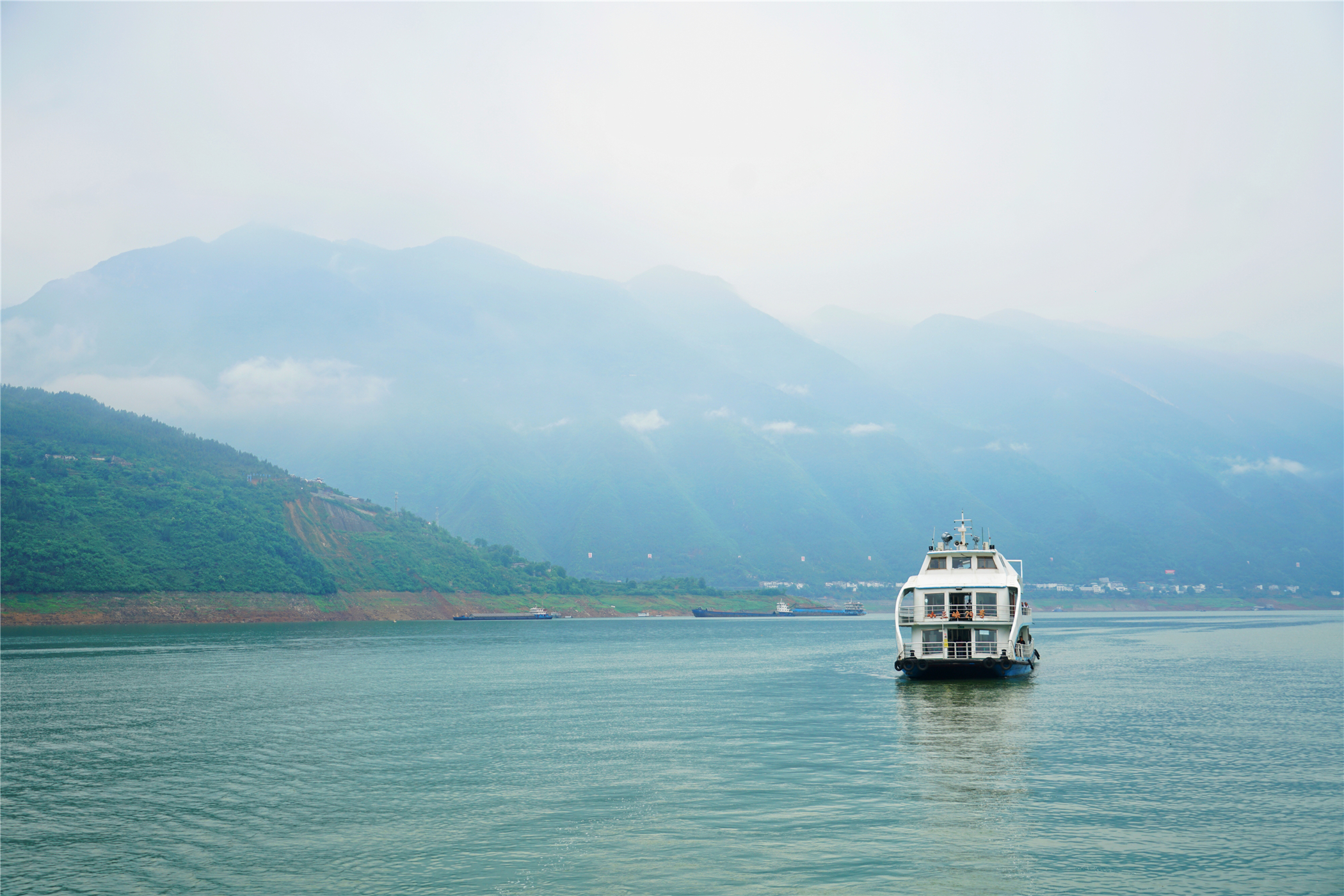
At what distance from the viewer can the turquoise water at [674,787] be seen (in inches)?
1068

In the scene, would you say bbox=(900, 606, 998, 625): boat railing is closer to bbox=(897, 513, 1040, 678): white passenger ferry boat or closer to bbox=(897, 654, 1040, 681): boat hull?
bbox=(897, 513, 1040, 678): white passenger ferry boat

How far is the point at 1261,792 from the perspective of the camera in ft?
121

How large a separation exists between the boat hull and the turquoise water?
132 centimetres

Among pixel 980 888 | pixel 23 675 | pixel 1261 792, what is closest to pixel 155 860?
pixel 980 888

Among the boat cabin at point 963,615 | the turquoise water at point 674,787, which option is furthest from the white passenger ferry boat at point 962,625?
the turquoise water at point 674,787

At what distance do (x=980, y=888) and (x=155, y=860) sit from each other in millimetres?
24226

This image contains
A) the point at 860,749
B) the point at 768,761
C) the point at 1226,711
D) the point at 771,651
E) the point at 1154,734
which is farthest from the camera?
the point at 771,651

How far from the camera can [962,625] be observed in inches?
3000

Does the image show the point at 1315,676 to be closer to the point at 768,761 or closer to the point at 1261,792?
the point at 1261,792

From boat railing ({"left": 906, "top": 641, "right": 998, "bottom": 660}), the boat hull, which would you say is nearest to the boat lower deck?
the boat hull

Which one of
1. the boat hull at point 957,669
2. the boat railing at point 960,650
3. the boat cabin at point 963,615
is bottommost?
the boat hull at point 957,669

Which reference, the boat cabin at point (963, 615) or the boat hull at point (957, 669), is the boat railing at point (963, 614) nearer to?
the boat cabin at point (963, 615)

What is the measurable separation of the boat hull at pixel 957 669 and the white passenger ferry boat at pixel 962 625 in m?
0.05

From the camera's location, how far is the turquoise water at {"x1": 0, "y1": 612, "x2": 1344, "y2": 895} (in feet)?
89.0
